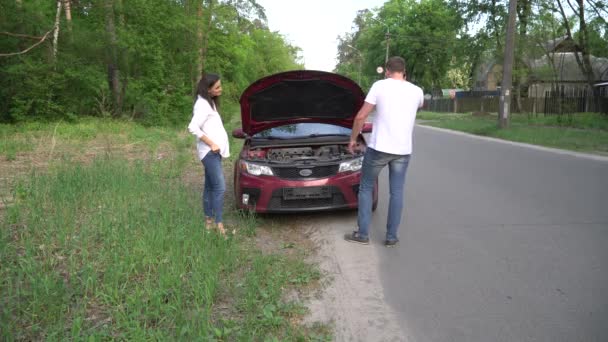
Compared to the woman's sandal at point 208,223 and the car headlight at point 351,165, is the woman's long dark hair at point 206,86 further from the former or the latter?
the car headlight at point 351,165

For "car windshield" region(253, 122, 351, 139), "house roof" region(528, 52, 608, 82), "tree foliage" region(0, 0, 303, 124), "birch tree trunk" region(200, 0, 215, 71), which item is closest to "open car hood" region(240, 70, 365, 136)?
"car windshield" region(253, 122, 351, 139)

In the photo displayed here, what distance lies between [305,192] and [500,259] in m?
2.24

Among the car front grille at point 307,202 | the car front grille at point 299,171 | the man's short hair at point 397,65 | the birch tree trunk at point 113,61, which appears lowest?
the car front grille at point 307,202

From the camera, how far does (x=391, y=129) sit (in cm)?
477

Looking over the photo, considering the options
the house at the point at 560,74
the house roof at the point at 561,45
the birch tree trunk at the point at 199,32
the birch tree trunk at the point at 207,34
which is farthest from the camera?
the house at the point at 560,74

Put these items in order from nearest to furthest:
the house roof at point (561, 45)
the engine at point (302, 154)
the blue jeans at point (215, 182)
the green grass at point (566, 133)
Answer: the blue jeans at point (215, 182) → the engine at point (302, 154) → the green grass at point (566, 133) → the house roof at point (561, 45)

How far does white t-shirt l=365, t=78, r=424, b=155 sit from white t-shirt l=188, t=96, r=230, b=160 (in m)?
1.55

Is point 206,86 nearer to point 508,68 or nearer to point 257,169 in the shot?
point 257,169

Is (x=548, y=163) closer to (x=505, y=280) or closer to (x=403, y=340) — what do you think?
(x=505, y=280)

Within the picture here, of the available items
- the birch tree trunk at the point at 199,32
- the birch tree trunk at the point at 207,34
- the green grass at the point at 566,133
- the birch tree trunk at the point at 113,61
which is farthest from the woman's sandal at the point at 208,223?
the birch tree trunk at the point at 207,34

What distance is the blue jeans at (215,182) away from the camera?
16.8ft

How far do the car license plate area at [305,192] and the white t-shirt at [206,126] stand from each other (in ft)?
3.13

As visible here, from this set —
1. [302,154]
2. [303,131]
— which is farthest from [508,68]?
[302,154]

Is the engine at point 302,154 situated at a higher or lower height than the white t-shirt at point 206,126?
lower
